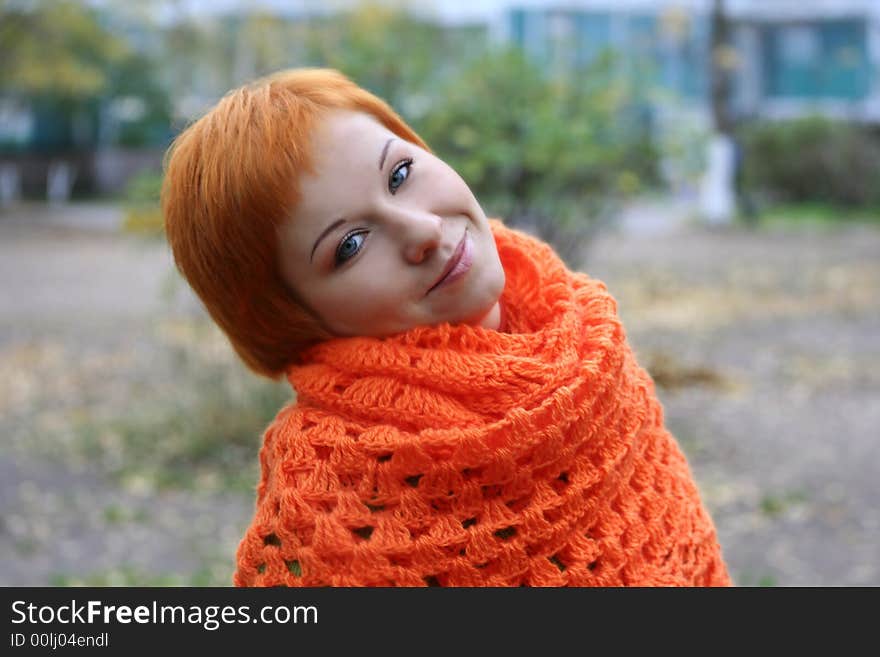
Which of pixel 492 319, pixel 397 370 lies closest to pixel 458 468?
pixel 397 370

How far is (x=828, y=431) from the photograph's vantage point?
7375 millimetres

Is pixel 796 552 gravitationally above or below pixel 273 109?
below

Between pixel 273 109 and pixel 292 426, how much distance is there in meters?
0.49

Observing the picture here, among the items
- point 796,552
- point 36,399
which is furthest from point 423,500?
point 36,399

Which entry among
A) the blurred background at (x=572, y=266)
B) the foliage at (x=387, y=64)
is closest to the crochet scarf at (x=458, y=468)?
the blurred background at (x=572, y=266)

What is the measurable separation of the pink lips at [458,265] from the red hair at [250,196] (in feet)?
0.70

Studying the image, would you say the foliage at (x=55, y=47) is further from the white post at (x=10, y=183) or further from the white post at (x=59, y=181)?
the white post at (x=59, y=181)

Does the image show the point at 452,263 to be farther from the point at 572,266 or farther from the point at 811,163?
the point at 811,163

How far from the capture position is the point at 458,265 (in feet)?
5.59

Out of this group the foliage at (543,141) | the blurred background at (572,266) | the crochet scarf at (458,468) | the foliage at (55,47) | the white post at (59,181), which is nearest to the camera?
the crochet scarf at (458,468)

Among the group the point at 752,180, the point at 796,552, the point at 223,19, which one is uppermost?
the point at 223,19

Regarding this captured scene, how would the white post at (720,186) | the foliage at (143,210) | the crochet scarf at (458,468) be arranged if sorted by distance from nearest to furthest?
the crochet scarf at (458,468) < the foliage at (143,210) < the white post at (720,186)

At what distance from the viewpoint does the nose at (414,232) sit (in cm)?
165

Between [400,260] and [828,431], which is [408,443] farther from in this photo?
[828,431]
